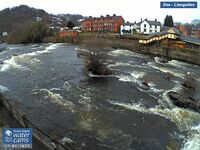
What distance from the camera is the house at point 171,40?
68075 mm

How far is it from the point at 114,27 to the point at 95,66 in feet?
230

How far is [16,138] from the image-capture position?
18125 mm

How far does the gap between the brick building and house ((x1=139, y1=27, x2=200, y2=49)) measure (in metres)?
34.9

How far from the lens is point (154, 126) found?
26484 millimetres

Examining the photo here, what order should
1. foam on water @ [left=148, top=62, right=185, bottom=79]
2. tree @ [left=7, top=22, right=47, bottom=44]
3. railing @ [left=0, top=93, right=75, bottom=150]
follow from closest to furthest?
1. railing @ [left=0, top=93, right=75, bottom=150]
2. foam on water @ [left=148, top=62, right=185, bottom=79]
3. tree @ [left=7, top=22, right=47, bottom=44]

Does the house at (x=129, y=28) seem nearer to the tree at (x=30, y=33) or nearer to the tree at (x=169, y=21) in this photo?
the tree at (x=169, y=21)

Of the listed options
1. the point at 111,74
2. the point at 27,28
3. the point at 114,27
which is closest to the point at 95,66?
the point at 111,74

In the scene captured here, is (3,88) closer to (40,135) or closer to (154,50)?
(40,135)

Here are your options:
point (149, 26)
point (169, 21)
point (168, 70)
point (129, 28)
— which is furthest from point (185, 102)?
point (169, 21)

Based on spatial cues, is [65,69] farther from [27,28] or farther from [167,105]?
[27,28]

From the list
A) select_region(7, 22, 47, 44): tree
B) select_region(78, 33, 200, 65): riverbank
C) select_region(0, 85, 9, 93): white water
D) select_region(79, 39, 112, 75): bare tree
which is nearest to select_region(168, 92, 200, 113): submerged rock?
select_region(79, 39, 112, 75): bare tree

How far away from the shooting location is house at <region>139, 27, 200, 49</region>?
2680 inches

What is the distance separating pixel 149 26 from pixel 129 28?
313 inches

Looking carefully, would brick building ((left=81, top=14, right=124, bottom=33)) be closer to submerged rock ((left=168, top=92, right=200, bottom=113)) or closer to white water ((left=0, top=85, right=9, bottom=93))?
white water ((left=0, top=85, right=9, bottom=93))
